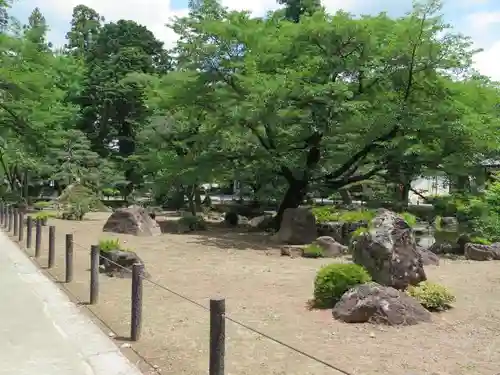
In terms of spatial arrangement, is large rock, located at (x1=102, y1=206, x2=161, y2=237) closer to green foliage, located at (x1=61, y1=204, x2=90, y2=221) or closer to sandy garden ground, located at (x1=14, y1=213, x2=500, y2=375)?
green foliage, located at (x1=61, y1=204, x2=90, y2=221)

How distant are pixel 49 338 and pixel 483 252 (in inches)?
515

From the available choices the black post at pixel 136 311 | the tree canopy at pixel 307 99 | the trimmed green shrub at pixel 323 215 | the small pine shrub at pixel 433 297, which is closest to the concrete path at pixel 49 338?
the black post at pixel 136 311

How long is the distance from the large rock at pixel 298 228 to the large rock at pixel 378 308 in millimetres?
11252

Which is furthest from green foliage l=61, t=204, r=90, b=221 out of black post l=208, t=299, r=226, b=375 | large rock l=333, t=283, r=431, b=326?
black post l=208, t=299, r=226, b=375

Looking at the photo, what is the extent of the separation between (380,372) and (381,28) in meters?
15.7

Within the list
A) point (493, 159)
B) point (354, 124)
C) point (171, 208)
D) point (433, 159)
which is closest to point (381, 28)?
point (354, 124)

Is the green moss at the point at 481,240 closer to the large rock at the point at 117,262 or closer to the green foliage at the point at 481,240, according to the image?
the green foliage at the point at 481,240

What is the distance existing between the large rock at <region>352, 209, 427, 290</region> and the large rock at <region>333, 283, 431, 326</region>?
145cm

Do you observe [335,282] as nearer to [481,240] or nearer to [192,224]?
[481,240]

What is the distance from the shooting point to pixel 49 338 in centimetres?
693

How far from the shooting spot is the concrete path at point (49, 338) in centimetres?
587

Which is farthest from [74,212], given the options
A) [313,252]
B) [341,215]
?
[313,252]

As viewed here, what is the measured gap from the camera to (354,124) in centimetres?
1889

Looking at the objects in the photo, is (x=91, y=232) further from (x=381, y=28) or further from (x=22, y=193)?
(x=22, y=193)
